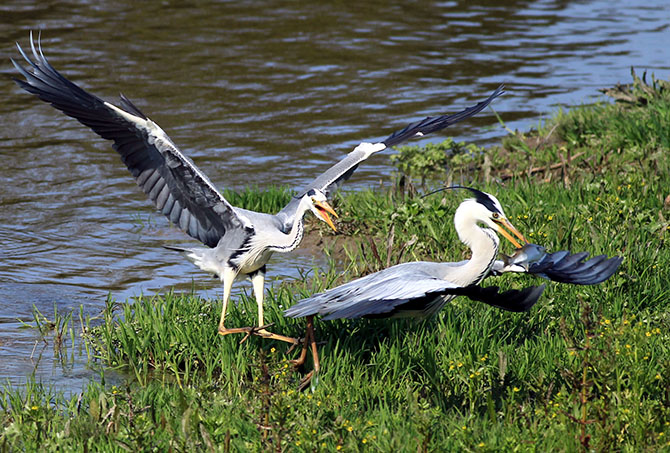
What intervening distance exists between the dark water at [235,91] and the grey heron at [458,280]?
135 cm

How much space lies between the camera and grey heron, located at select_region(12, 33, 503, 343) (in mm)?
4801

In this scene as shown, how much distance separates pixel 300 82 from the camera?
1152 centimetres

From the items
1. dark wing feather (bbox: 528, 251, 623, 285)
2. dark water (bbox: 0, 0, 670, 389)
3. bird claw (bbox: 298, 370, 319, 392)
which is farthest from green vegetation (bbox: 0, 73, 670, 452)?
dark water (bbox: 0, 0, 670, 389)

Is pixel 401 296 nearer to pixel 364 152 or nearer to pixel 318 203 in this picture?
pixel 318 203

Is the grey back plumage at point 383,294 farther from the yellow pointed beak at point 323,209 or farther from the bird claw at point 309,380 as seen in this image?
the yellow pointed beak at point 323,209

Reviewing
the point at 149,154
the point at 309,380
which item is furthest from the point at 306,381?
the point at 149,154

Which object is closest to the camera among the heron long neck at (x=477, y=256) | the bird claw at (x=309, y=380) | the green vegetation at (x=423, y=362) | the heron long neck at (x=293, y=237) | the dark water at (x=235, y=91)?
the green vegetation at (x=423, y=362)

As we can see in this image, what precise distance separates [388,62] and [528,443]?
9.46m

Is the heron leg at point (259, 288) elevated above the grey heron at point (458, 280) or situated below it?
below

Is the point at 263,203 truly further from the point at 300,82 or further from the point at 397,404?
the point at 300,82

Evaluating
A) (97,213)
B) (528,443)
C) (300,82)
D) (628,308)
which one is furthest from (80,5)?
(528,443)

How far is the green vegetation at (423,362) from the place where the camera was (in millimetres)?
3592

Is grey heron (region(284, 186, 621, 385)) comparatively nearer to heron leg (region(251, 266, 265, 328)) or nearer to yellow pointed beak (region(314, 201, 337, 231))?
heron leg (region(251, 266, 265, 328))

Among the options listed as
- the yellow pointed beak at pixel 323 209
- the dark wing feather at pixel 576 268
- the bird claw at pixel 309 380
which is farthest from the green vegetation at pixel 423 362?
the yellow pointed beak at pixel 323 209
